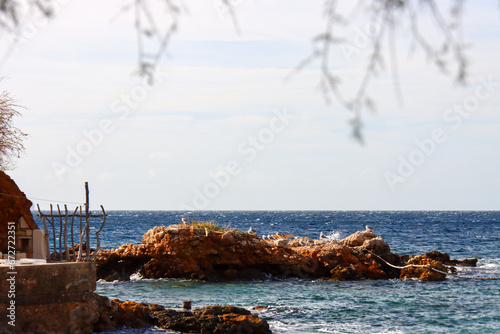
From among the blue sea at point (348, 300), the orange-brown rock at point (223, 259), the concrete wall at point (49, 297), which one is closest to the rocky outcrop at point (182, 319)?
the blue sea at point (348, 300)

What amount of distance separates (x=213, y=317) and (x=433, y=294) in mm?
9771

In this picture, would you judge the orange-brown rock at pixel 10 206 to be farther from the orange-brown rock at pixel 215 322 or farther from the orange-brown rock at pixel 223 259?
the orange-brown rock at pixel 223 259

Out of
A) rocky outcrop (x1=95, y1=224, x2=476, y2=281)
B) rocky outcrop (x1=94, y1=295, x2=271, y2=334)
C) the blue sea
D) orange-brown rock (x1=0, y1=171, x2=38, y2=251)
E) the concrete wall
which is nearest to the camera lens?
the concrete wall

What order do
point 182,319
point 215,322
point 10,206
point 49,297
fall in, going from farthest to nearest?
point 10,206
point 182,319
point 215,322
point 49,297

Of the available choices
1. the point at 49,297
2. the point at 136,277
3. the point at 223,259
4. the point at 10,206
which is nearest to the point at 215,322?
the point at 49,297

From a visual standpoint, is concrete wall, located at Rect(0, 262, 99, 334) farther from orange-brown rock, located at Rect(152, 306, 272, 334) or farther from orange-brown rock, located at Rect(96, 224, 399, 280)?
orange-brown rock, located at Rect(96, 224, 399, 280)

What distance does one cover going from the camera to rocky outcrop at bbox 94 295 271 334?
11.9 meters

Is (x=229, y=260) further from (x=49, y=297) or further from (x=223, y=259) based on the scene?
(x=49, y=297)

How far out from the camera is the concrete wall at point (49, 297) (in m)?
9.81

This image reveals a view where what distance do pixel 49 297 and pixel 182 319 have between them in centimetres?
335

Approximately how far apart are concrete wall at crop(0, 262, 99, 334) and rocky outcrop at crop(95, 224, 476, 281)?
1085cm

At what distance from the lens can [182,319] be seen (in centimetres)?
1252

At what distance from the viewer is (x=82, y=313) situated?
35.2ft

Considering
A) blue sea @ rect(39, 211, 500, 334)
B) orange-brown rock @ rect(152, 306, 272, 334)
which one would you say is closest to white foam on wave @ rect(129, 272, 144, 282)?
blue sea @ rect(39, 211, 500, 334)
